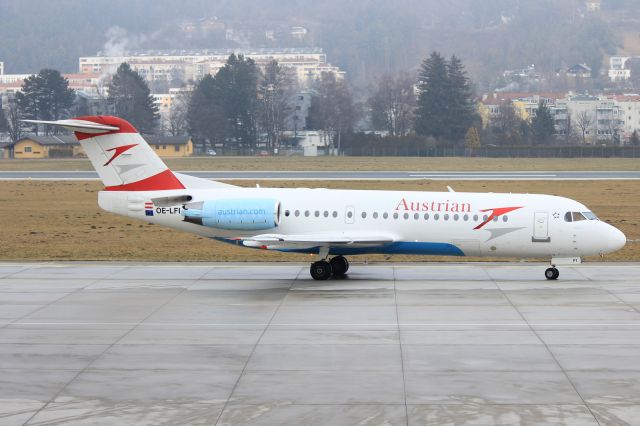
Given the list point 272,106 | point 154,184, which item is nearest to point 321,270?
point 154,184

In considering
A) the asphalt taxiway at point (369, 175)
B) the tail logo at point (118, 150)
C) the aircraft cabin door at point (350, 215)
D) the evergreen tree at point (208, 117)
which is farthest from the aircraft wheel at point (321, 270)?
the evergreen tree at point (208, 117)

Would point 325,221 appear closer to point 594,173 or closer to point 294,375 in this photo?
point 294,375

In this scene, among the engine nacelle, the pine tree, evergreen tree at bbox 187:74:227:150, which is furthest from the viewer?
evergreen tree at bbox 187:74:227:150

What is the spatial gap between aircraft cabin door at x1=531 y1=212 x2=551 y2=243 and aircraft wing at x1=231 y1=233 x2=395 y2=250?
392cm

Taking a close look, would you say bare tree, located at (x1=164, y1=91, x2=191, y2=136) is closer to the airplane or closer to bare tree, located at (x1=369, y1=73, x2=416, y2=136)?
bare tree, located at (x1=369, y1=73, x2=416, y2=136)

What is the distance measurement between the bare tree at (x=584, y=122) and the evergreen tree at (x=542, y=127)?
25.9m

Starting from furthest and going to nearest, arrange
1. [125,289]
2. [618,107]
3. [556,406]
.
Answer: [618,107], [125,289], [556,406]

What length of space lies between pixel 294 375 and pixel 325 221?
11986mm

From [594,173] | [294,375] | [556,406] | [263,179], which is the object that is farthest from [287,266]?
[594,173]

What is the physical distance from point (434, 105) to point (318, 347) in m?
106

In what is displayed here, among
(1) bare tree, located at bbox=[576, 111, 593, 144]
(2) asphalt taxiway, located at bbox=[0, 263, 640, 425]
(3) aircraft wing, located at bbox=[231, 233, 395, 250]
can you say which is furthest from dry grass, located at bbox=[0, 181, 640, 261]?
(1) bare tree, located at bbox=[576, 111, 593, 144]

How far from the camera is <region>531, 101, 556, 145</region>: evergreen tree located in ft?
441

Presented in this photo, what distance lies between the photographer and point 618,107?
190 metres

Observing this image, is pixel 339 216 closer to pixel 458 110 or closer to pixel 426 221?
pixel 426 221
